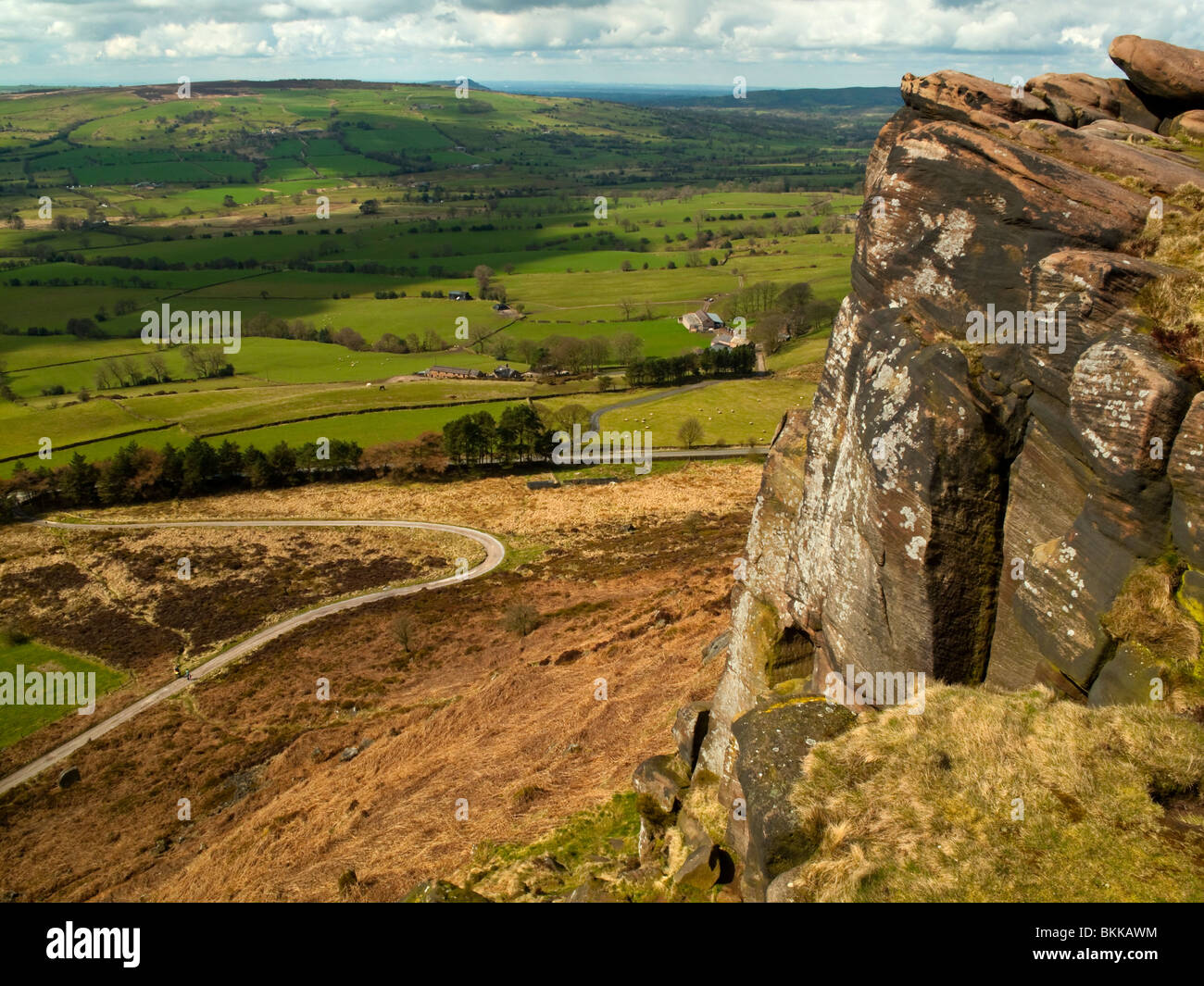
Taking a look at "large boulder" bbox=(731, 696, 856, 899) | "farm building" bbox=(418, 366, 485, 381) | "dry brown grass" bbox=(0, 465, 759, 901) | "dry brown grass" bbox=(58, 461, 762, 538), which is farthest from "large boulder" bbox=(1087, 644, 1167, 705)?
"farm building" bbox=(418, 366, 485, 381)

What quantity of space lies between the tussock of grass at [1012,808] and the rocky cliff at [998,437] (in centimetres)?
99

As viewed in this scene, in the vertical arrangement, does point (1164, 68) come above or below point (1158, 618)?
above

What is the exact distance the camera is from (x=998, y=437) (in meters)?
17.7

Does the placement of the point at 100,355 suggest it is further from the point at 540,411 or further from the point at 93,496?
the point at 540,411

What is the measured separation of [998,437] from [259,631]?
55194mm

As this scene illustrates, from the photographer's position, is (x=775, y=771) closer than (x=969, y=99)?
Yes

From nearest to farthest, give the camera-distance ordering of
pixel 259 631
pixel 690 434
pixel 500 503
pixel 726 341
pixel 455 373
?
pixel 259 631 → pixel 500 503 → pixel 690 434 → pixel 455 373 → pixel 726 341

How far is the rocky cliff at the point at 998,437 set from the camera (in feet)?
49.7

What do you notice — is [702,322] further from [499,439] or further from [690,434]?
[499,439]

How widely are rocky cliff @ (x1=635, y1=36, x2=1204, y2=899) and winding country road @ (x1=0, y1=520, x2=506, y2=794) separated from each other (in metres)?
38.8

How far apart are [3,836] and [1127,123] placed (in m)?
54.3

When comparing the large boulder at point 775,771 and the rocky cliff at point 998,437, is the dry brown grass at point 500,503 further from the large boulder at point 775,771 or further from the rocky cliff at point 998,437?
the large boulder at point 775,771

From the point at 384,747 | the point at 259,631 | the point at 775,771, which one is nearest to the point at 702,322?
the point at 259,631

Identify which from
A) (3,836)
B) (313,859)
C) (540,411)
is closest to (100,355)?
(540,411)
